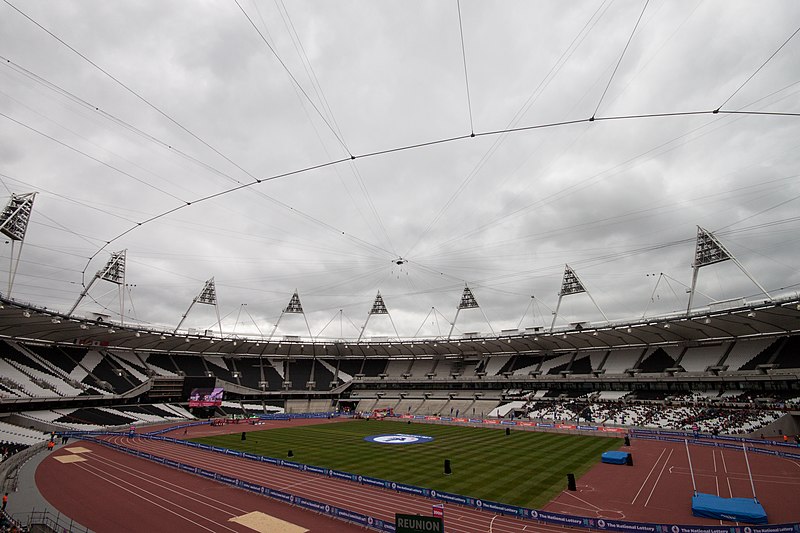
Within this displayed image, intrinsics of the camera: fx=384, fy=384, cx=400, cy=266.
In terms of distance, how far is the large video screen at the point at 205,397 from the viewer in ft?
209

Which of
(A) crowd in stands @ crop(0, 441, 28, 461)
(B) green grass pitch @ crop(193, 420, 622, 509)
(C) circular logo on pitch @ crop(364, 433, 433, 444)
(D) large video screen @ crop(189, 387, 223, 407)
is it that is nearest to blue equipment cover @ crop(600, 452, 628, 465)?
(B) green grass pitch @ crop(193, 420, 622, 509)

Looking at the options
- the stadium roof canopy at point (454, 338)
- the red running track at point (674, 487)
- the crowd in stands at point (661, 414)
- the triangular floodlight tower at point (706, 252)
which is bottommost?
the red running track at point (674, 487)

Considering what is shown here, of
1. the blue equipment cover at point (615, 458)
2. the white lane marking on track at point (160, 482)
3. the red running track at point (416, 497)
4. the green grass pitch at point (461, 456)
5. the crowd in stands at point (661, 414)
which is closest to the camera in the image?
the red running track at point (416, 497)

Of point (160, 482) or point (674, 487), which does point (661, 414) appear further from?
point (160, 482)

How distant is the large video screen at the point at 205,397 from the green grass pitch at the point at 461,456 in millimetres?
17846

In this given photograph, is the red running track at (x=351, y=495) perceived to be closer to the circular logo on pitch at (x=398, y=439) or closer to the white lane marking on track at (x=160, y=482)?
the white lane marking on track at (x=160, y=482)

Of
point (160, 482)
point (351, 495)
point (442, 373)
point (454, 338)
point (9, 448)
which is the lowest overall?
point (9, 448)

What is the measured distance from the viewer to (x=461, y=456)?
3403cm

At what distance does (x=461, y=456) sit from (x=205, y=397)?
49.0m

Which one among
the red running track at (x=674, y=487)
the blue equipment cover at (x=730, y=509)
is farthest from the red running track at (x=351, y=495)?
the blue equipment cover at (x=730, y=509)

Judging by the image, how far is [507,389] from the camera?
76.6 metres

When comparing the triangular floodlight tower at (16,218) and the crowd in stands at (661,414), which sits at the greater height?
the triangular floodlight tower at (16,218)

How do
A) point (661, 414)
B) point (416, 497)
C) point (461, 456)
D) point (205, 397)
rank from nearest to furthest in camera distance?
point (416, 497) < point (461, 456) < point (661, 414) < point (205, 397)

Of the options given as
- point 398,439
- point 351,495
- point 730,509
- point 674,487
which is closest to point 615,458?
point 674,487
